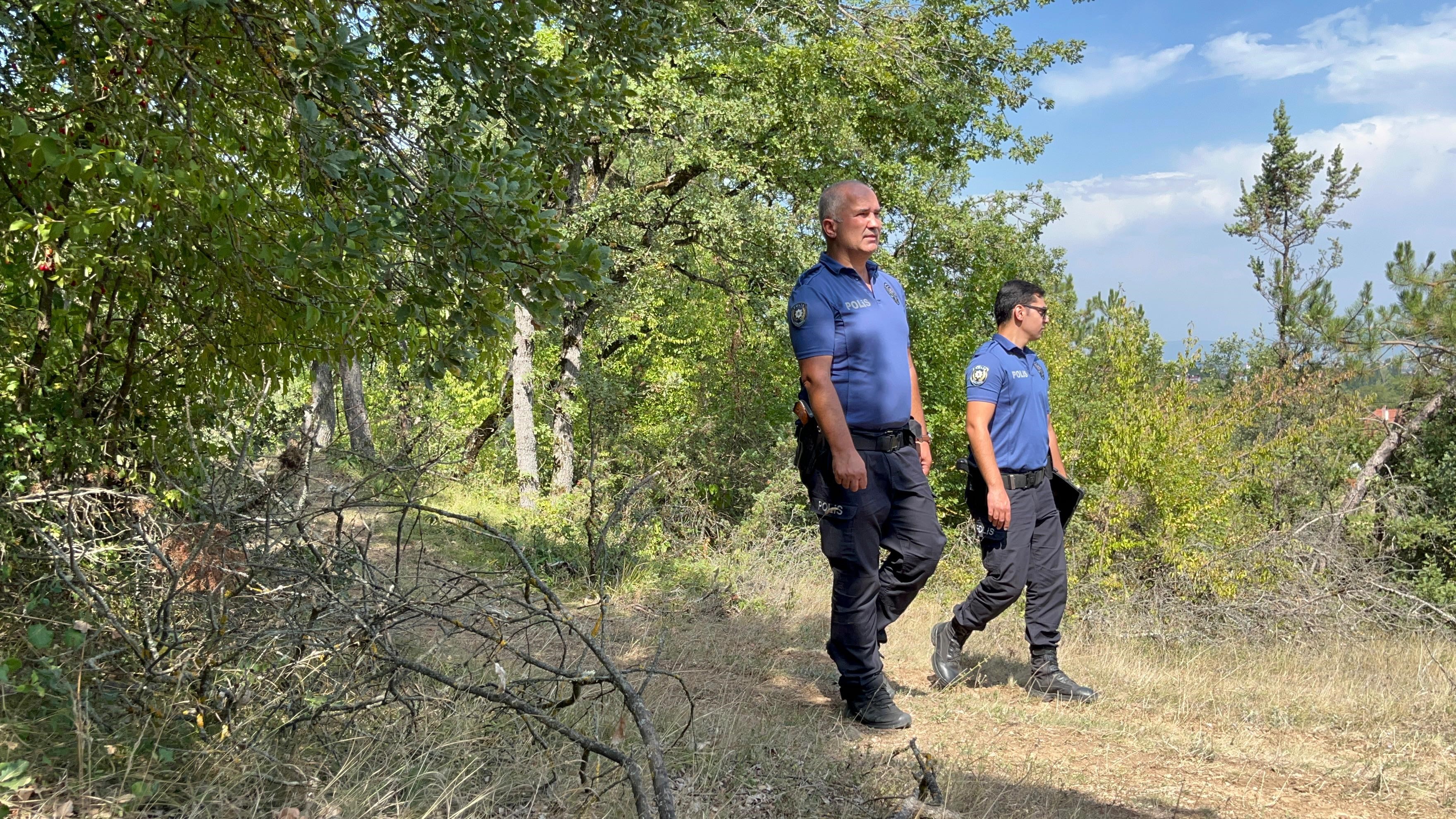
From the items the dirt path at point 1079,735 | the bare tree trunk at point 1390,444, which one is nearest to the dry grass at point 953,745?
the dirt path at point 1079,735

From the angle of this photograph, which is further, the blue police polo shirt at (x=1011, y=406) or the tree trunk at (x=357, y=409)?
the tree trunk at (x=357, y=409)

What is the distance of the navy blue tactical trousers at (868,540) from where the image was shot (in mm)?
3885

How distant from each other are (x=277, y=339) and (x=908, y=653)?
12.0 ft

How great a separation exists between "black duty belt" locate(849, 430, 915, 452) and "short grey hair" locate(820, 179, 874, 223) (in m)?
0.87

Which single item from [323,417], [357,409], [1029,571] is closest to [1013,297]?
[1029,571]

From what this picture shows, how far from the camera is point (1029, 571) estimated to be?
15.6ft

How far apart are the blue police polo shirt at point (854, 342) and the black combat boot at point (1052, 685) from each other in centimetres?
159

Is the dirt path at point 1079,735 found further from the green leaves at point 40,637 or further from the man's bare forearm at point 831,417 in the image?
the green leaves at point 40,637

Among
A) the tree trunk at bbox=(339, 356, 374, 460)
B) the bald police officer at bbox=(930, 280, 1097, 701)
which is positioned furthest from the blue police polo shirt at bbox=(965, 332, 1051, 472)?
the tree trunk at bbox=(339, 356, 374, 460)

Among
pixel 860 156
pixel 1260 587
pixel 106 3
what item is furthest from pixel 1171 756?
pixel 860 156

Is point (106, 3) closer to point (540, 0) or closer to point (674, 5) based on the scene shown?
point (540, 0)

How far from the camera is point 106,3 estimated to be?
305cm

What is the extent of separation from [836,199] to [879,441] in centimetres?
99

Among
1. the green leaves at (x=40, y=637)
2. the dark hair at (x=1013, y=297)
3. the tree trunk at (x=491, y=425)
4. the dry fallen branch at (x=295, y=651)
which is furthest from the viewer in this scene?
the tree trunk at (x=491, y=425)
